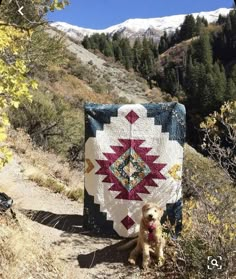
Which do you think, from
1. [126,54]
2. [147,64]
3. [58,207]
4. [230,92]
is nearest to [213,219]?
[58,207]

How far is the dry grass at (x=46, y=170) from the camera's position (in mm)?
8867

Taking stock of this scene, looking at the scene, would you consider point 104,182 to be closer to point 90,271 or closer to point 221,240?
point 90,271

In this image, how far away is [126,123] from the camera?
642 cm

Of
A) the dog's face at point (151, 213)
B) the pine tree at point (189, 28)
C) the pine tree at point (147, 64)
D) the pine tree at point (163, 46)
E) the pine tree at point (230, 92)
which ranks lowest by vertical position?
the dog's face at point (151, 213)

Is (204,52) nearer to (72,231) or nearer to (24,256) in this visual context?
(72,231)

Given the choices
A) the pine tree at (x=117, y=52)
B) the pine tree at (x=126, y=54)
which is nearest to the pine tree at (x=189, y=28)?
the pine tree at (x=126, y=54)

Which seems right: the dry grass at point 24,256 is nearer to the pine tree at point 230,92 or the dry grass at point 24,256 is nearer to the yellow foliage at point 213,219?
the yellow foliage at point 213,219

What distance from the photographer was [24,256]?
16.1 ft

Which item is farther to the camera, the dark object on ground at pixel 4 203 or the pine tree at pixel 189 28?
the pine tree at pixel 189 28

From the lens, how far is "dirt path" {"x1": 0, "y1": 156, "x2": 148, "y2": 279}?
567cm

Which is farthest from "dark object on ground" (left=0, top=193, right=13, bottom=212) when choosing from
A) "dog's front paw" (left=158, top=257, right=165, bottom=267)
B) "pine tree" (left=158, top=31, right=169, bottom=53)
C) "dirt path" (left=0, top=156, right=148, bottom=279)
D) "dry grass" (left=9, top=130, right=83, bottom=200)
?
"pine tree" (left=158, top=31, right=169, bottom=53)

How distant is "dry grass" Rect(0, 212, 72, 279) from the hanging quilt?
3.99 feet

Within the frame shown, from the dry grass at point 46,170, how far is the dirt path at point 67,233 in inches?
8.7

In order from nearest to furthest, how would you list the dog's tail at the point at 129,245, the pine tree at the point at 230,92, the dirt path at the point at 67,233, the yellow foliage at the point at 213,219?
1. the yellow foliage at the point at 213,219
2. the dirt path at the point at 67,233
3. the dog's tail at the point at 129,245
4. the pine tree at the point at 230,92
